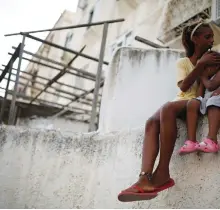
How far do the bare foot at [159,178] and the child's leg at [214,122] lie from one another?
14.5 inches

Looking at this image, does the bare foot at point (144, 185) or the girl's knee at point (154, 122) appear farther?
the girl's knee at point (154, 122)

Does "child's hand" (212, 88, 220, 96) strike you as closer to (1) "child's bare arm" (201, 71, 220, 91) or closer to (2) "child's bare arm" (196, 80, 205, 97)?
(1) "child's bare arm" (201, 71, 220, 91)

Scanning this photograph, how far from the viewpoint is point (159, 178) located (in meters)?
2.11

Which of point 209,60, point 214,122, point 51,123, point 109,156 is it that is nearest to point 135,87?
point 109,156

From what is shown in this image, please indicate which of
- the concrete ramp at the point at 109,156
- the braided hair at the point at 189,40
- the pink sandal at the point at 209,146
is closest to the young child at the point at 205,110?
the pink sandal at the point at 209,146

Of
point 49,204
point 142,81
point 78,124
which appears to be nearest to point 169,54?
point 142,81

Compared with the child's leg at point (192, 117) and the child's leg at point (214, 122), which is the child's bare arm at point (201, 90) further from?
the child's leg at point (214, 122)

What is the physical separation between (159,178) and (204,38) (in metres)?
1.05

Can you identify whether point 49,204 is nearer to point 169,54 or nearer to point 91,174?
point 91,174

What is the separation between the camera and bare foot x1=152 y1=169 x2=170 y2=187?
2.09 m

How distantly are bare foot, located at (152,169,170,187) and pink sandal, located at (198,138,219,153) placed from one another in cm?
28

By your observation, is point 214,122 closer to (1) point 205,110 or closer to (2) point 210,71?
(1) point 205,110

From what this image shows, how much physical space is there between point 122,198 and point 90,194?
3.79ft

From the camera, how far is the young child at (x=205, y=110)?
204 centimetres
